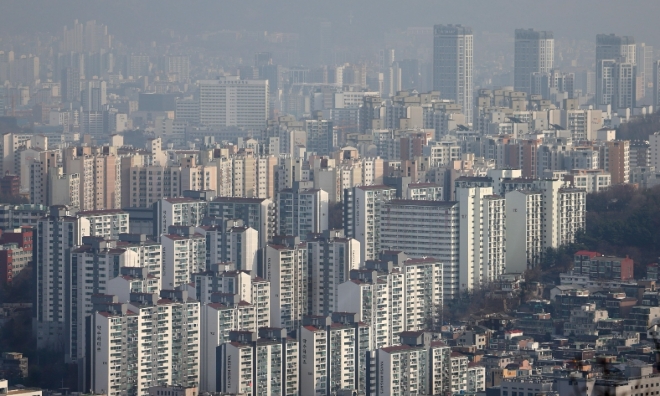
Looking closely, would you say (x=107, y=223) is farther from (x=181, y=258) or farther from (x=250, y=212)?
(x=250, y=212)

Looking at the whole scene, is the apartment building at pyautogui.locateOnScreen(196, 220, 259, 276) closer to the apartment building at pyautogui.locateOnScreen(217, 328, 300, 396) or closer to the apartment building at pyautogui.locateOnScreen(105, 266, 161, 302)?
the apartment building at pyautogui.locateOnScreen(105, 266, 161, 302)

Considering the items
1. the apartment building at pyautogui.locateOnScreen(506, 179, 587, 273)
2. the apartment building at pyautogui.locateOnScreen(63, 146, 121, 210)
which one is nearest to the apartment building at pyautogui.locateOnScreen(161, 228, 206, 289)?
the apartment building at pyautogui.locateOnScreen(506, 179, 587, 273)

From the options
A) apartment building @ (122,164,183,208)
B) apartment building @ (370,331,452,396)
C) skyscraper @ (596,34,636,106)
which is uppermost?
skyscraper @ (596,34,636,106)

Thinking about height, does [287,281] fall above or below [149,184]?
below

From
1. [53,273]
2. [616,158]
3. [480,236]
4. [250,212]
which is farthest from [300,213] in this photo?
[616,158]

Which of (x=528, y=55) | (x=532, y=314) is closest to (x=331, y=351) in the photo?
(x=532, y=314)
